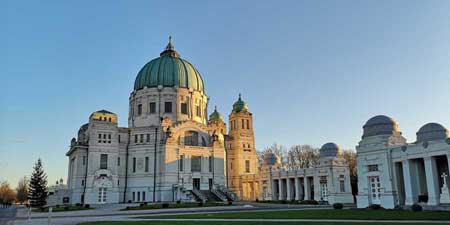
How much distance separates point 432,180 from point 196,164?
47477mm

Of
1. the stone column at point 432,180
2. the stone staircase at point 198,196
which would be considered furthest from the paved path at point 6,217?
the stone column at point 432,180

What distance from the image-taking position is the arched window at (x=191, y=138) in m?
77.7

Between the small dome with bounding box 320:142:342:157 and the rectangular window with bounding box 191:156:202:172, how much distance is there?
2601 centimetres

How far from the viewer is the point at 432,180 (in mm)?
37594

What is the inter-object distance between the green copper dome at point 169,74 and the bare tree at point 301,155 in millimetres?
37605

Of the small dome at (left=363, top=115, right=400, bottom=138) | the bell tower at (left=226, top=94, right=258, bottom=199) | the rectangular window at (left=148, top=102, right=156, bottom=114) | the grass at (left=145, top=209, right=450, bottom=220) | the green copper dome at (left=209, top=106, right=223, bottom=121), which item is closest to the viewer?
the grass at (left=145, top=209, right=450, bottom=220)

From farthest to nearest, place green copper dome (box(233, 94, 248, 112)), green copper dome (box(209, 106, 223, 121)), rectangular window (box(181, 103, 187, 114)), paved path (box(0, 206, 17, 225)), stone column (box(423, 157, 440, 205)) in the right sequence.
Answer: green copper dome (box(209, 106, 223, 121)), green copper dome (box(233, 94, 248, 112)), rectangular window (box(181, 103, 187, 114)), stone column (box(423, 157, 440, 205)), paved path (box(0, 206, 17, 225))

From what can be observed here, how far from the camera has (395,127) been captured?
149 ft

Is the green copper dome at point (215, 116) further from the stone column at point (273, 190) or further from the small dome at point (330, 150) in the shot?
the small dome at point (330, 150)

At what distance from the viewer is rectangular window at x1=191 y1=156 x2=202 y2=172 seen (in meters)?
76.5

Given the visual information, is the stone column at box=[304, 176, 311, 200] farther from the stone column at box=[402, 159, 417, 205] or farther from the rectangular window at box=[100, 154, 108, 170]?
the rectangular window at box=[100, 154, 108, 170]

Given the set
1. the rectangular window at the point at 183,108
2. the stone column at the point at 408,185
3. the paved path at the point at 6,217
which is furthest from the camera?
the rectangular window at the point at 183,108

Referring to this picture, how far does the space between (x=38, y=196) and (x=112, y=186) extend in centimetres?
1357

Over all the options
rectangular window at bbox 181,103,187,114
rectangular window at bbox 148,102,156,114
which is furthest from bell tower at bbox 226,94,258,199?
rectangular window at bbox 148,102,156,114
